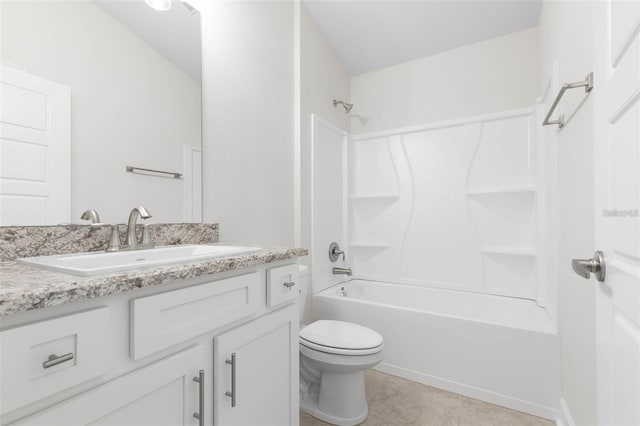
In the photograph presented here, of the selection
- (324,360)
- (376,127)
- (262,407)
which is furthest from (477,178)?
(262,407)

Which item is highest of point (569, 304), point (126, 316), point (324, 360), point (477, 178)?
point (477, 178)

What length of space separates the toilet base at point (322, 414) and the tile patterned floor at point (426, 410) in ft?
0.08

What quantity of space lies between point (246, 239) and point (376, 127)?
1811 millimetres

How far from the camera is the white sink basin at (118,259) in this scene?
730mm

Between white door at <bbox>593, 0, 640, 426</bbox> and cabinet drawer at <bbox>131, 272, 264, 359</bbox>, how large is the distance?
96cm

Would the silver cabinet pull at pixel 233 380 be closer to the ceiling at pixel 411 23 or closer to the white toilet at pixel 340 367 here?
the white toilet at pixel 340 367

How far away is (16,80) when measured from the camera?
0.95 metres

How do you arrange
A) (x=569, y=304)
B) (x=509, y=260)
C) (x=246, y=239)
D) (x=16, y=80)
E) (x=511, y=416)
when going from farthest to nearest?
(x=509, y=260), (x=246, y=239), (x=511, y=416), (x=569, y=304), (x=16, y=80)

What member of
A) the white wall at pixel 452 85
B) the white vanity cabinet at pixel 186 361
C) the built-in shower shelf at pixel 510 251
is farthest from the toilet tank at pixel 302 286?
the white wall at pixel 452 85

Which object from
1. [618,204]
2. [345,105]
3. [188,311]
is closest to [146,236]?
[188,311]

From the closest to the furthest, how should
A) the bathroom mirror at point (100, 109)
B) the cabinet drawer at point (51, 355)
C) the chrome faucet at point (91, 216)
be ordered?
the cabinet drawer at point (51, 355) → the bathroom mirror at point (100, 109) → the chrome faucet at point (91, 216)

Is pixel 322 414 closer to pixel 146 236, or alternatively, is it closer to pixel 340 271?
pixel 340 271

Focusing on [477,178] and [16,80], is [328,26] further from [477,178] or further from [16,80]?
[16,80]

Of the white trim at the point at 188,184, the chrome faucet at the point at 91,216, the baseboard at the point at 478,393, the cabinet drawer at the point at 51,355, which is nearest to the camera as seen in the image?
the cabinet drawer at the point at 51,355
